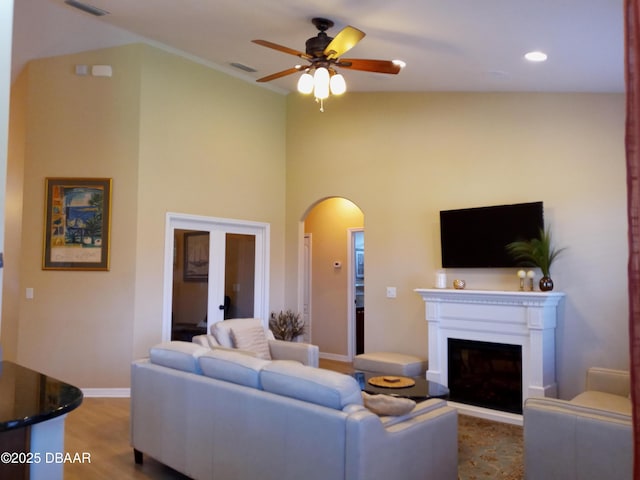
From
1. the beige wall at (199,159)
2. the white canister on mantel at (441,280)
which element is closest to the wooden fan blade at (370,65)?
the white canister on mantel at (441,280)

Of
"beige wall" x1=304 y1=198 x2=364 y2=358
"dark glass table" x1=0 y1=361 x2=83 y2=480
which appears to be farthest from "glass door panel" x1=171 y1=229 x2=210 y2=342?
"dark glass table" x1=0 y1=361 x2=83 y2=480

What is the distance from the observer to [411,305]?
19.0ft

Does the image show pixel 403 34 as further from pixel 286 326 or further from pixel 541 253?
pixel 286 326

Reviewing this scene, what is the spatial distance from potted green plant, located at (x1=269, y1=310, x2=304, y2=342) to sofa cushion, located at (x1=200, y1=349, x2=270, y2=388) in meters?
3.67

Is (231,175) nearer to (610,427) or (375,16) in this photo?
(375,16)

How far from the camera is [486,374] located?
5.00 m

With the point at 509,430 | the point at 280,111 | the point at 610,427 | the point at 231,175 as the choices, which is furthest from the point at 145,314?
the point at 610,427

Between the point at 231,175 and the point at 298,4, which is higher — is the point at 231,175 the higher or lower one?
the lower one

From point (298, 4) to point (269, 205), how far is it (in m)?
3.63

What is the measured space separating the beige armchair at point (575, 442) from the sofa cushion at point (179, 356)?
6.75 ft

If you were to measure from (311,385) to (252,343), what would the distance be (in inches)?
101

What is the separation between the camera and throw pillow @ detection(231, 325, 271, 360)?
479cm

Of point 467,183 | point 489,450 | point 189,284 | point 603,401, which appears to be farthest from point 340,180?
point 603,401

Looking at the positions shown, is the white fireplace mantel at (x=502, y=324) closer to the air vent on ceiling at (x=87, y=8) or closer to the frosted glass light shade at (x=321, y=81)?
the frosted glass light shade at (x=321, y=81)
